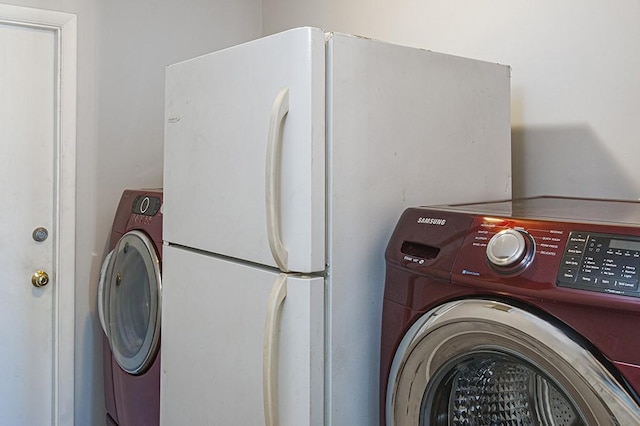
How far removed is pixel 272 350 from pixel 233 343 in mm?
191

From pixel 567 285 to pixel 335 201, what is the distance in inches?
21.0

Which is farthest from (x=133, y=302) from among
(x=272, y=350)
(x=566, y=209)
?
(x=566, y=209)

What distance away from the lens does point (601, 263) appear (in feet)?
2.94

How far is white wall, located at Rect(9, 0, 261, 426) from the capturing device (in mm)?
2529

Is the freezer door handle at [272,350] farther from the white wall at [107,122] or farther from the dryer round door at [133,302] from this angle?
the white wall at [107,122]

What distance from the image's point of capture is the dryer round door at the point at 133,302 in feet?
6.75

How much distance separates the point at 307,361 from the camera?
4.14ft

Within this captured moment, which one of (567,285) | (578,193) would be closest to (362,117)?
(567,285)

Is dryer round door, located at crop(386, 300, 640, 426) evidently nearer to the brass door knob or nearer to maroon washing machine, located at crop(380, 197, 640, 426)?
maroon washing machine, located at crop(380, 197, 640, 426)

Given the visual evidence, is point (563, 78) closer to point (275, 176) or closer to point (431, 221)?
point (431, 221)

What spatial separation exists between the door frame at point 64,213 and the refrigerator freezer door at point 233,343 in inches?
35.6

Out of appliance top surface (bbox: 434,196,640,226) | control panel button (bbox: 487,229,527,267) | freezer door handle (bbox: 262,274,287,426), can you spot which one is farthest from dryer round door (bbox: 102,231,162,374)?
control panel button (bbox: 487,229,527,267)

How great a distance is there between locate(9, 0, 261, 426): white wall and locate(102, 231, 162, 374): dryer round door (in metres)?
0.22

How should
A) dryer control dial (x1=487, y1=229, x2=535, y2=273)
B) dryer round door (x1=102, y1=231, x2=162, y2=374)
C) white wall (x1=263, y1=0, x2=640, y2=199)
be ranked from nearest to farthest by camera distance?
dryer control dial (x1=487, y1=229, x2=535, y2=273)
white wall (x1=263, y1=0, x2=640, y2=199)
dryer round door (x1=102, y1=231, x2=162, y2=374)
